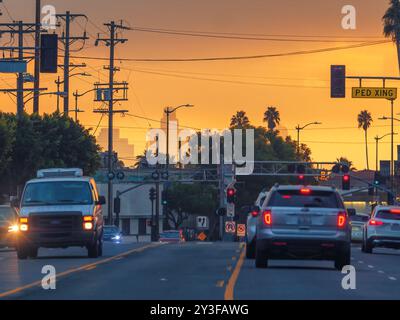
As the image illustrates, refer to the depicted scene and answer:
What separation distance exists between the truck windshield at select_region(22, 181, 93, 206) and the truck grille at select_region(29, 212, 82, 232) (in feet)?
2.13

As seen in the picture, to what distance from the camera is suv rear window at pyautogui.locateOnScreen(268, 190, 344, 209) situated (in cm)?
2923

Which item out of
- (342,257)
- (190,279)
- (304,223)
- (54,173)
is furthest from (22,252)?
(190,279)

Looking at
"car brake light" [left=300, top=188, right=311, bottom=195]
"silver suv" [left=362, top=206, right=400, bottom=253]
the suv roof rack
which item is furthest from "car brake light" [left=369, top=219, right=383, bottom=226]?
"car brake light" [left=300, top=188, right=311, bottom=195]

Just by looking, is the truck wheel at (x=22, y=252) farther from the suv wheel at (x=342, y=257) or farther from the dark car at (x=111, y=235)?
the dark car at (x=111, y=235)

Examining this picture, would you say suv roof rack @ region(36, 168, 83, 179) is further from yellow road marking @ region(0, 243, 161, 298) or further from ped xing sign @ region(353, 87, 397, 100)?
ped xing sign @ region(353, 87, 397, 100)

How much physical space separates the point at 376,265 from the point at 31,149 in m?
36.9

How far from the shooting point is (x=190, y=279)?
87.5 feet

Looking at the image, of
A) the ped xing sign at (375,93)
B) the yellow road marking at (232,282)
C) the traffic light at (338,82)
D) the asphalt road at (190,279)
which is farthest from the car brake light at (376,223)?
the ped xing sign at (375,93)

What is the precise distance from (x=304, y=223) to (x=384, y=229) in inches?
653

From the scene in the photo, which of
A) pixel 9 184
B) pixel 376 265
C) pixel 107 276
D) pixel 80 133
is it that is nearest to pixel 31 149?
pixel 9 184

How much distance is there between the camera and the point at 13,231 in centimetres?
4672

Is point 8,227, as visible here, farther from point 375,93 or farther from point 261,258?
point 375,93

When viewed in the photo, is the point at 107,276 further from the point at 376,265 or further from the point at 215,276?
the point at 376,265

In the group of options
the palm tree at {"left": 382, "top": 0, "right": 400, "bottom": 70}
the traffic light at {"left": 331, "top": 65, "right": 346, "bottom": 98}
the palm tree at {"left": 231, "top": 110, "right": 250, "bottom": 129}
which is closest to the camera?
the traffic light at {"left": 331, "top": 65, "right": 346, "bottom": 98}
